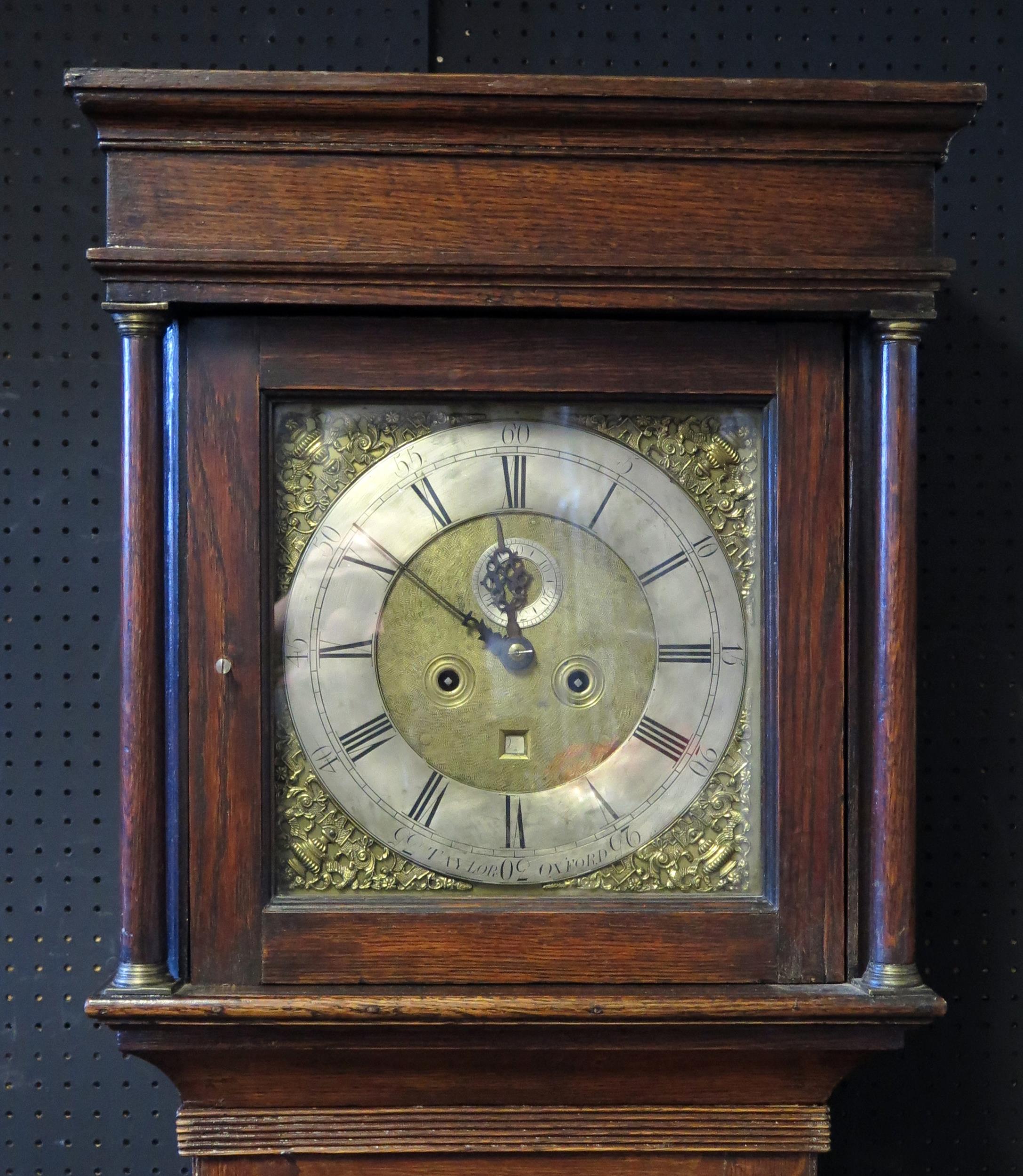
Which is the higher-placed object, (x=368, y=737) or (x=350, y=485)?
(x=350, y=485)

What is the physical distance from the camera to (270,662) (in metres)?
1.37

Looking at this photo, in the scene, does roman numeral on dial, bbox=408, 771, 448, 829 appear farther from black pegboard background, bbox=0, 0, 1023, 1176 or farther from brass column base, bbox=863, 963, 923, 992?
black pegboard background, bbox=0, 0, 1023, 1176

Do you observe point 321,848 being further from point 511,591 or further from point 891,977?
point 891,977

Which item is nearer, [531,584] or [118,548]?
[531,584]

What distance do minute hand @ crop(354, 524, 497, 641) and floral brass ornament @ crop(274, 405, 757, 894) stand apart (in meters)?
0.07

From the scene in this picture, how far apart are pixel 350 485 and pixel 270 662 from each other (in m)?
0.22

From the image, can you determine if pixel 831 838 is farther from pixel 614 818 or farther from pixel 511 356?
pixel 511 356

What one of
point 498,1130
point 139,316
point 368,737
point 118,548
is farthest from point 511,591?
point 118,548

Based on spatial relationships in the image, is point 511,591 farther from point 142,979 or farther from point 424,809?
point 142,979

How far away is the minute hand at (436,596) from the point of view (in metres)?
1.39

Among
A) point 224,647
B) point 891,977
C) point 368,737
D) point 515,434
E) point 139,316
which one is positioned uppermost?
point 139,316

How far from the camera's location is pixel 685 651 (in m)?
1.39

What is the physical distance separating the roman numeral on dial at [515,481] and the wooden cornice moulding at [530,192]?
0.59ft

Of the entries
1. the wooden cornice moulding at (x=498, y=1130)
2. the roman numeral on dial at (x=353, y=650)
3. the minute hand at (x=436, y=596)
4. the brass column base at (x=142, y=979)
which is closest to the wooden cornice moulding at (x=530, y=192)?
the minute hand at (x=436, y=596)
